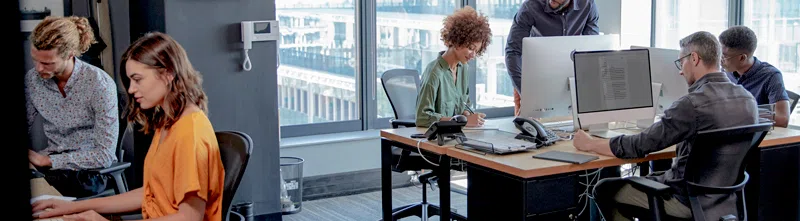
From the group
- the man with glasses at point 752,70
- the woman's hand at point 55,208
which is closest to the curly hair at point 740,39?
the man with glasses at point 752,70

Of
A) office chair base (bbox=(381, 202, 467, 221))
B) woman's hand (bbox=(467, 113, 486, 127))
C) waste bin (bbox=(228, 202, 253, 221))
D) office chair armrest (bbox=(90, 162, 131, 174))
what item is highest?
woman's hand (bbox=(467, 113, 486, 127))

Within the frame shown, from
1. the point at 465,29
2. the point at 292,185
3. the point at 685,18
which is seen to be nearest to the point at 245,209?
the point at 292,185

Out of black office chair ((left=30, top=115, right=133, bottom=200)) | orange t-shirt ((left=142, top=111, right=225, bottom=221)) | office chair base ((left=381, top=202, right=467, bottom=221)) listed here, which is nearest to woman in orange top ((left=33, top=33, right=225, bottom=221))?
orange t-shirt ((left=142, top=111, right=225, bottom=221))

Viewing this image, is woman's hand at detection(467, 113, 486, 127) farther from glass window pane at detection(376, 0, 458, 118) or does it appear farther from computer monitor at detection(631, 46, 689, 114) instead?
glass window pane at detection(376, 0, 458, 118)

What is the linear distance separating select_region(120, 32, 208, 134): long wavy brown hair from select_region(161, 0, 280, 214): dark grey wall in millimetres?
1504

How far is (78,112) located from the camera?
308cm

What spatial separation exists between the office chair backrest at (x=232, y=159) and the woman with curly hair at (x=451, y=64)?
1.48m

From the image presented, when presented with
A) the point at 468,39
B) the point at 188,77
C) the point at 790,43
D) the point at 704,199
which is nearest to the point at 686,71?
the point at 704,199

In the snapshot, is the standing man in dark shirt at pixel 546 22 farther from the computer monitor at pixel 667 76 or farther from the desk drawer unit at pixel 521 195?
the desk drawer unit at pixel 521 195

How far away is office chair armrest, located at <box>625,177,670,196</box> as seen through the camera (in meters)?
2.67

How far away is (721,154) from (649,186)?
26 cm

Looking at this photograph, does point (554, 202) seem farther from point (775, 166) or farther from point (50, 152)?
point (50, 152)

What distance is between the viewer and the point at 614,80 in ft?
10.7

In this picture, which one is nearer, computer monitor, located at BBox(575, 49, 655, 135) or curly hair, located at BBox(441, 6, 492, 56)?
computer monitor, located at BBox(575, 49, 655, 135)
